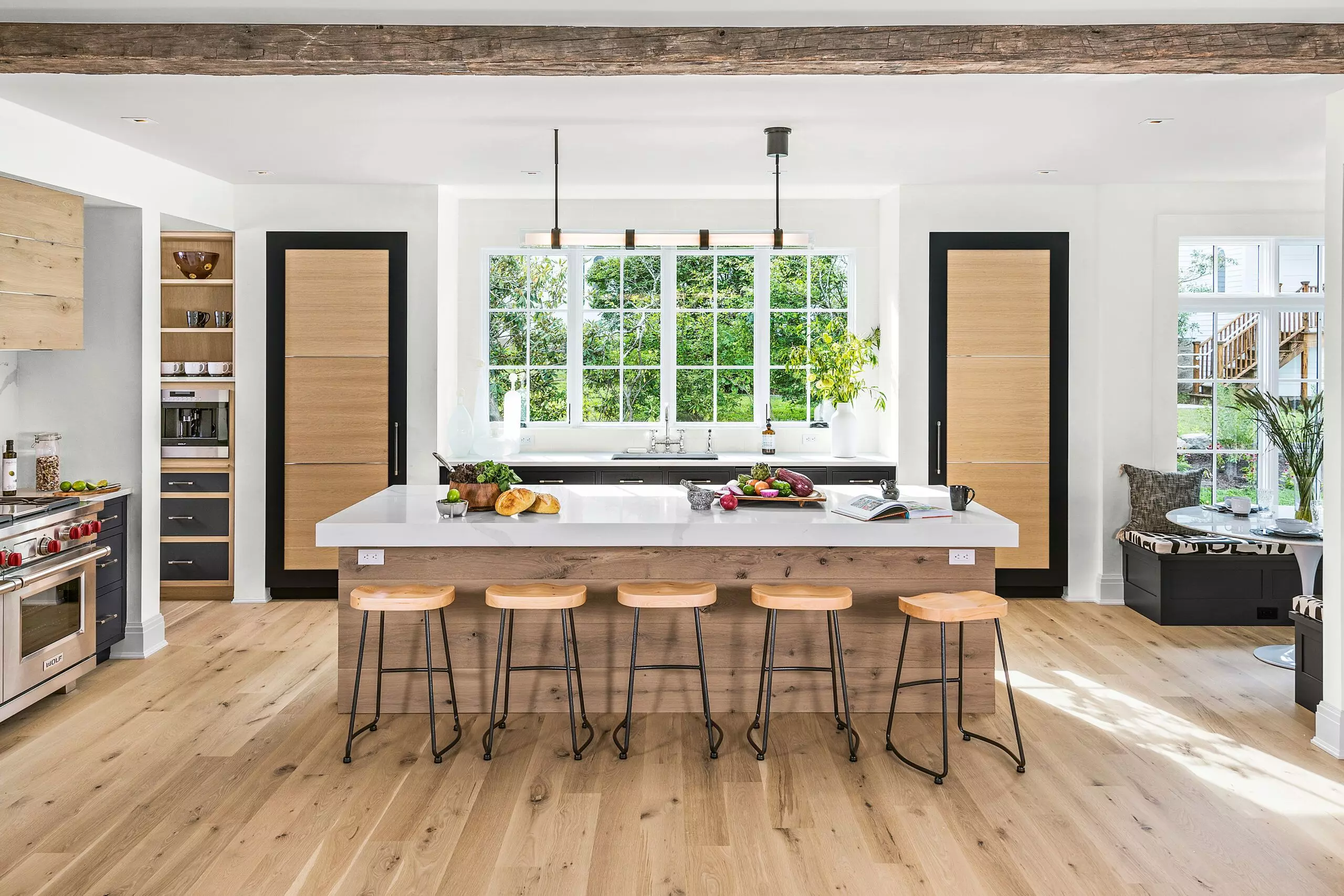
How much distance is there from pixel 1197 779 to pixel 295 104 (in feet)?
14.8

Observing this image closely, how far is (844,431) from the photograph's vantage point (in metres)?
6.12

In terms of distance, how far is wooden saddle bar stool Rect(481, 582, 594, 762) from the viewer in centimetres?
337

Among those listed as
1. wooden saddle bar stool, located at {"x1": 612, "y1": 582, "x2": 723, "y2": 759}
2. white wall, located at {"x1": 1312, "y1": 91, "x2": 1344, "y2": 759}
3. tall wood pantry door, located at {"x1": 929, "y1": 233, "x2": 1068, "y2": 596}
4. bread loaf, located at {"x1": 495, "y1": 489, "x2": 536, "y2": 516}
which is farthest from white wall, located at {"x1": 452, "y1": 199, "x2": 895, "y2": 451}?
wooden saddle bar stool, located at {"x1": 612, "y1": 582, "x2": 723, "y2": 759}

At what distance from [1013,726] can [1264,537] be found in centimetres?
163

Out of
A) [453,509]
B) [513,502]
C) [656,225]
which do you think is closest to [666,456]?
[656,225]

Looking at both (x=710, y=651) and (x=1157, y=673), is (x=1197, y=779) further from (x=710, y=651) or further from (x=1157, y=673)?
(x=710, y=651)

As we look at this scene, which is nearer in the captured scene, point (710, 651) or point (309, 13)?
point (309, 13)

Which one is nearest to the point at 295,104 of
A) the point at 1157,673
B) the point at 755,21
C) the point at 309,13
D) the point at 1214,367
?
the point at 309,13

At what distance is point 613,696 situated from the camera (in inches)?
152

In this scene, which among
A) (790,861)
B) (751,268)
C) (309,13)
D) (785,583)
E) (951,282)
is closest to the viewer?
(790,861)

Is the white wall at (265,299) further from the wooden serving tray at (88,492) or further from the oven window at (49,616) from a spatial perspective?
the oven window at (49,616)

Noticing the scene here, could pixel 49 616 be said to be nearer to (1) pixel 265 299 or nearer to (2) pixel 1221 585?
(1) pixel 265 299

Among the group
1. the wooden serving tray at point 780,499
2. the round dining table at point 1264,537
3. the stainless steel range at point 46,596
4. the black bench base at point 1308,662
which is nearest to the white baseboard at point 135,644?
the stainless steel range at point 46,596

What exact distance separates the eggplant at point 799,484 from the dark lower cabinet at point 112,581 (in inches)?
131
